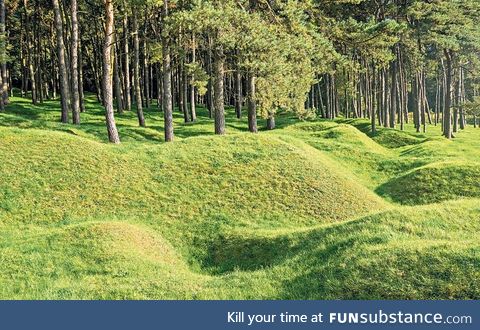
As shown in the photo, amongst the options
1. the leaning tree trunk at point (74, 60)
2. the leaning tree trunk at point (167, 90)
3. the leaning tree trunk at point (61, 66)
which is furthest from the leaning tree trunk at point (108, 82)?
the leaning tree trunk at point (61, 66)

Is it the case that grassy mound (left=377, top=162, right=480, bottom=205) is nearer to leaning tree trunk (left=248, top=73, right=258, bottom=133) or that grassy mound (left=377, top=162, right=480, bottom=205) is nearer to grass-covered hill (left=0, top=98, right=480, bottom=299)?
grass-covered hill (left=0, top=98, right=480, bottom=299)

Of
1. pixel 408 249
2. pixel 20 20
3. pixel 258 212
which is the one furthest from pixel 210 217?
pixel 20 20

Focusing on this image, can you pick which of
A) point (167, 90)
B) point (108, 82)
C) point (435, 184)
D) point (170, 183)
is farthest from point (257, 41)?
point (435, 184)

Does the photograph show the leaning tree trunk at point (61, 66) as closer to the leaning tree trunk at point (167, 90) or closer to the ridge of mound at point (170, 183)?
the leaning tree trunk at point (167, 90)

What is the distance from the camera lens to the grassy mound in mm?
27906

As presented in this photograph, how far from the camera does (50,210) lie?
72.0 ft

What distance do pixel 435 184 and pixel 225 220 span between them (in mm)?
13842

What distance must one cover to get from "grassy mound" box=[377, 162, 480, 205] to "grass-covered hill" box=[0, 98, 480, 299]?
10 centimetres

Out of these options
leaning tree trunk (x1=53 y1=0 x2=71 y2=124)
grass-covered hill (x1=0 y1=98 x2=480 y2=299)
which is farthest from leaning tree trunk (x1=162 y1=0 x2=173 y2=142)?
leaning tree trunk (x1=53 y1=0 x2=71 y2=124)

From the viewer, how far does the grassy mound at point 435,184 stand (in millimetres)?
27906

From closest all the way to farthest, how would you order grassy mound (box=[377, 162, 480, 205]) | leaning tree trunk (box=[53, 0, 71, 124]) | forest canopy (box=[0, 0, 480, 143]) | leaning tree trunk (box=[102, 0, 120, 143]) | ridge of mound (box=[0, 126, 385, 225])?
1. ridge of mound (box=[0, 126, 385, 225])
2. grassy mound (box=[377, 162, 480, 205])
3. leaning tree trunk (box=[102, 0, 120, 143])
4. forest canopy (box=[0, 0, 480, 143])
5. leaning tree trunk (box=[53, 0, 71, 124])

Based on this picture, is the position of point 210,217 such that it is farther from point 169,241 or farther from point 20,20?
point 20,20

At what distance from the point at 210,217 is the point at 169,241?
9.03 feet

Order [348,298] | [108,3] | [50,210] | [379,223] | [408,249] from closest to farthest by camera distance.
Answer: [348,298]
[408,249]
[379,223]
[50,210]
[108,3]
